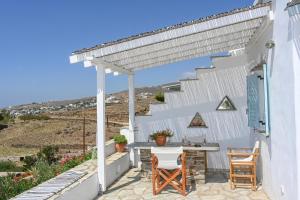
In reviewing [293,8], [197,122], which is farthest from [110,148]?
[293,8]

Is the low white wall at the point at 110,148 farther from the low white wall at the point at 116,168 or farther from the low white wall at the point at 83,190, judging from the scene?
the low white wall at the point at 83,190

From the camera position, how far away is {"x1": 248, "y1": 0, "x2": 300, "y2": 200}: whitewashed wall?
15.5 ft

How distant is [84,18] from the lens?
22.7 m

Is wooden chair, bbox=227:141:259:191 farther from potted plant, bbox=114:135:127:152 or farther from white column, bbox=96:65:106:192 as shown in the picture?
potted plant, bbox=114:135:127:152

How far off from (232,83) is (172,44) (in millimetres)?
3303

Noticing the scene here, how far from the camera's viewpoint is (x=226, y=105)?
9.77 m

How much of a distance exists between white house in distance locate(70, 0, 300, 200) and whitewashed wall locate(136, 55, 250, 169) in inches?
1.0

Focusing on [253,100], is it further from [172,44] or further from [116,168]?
[116,168]

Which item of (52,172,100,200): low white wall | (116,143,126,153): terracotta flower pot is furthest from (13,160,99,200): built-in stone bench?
(116,143,126,153): terracotta flower pot

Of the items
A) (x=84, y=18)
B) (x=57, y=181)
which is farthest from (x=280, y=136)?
(x=84, y=18)

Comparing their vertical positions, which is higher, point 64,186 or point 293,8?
point 293,8

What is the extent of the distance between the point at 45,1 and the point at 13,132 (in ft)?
35.3

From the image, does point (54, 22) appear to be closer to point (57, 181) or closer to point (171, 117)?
point (171, 117)

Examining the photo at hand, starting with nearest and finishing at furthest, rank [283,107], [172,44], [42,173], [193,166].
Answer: [283,107] < [172,44] < [42,173] < [193,166]
